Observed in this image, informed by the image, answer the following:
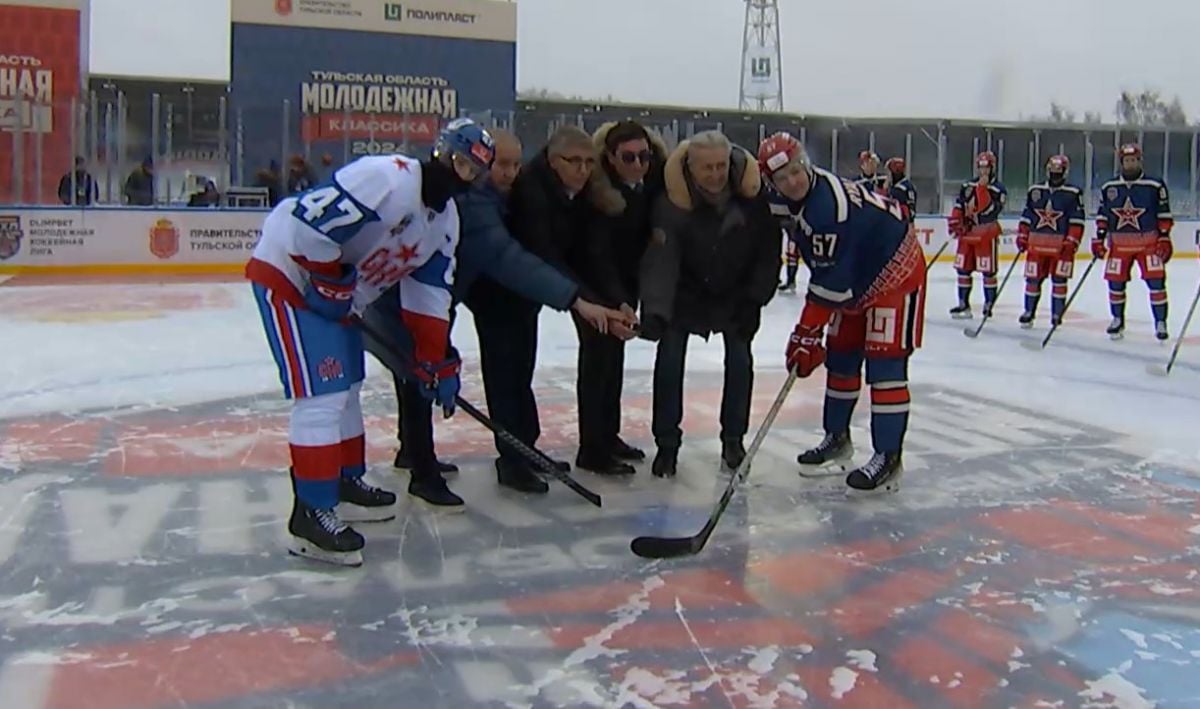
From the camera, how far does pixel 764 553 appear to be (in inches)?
117

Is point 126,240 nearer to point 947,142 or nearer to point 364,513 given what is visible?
point 364,513

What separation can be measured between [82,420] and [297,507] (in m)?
2.12

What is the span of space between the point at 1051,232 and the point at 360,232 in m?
7.08

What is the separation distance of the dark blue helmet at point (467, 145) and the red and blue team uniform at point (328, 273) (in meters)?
0.09

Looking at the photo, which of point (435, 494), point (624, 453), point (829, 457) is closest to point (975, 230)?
point (829, 457)

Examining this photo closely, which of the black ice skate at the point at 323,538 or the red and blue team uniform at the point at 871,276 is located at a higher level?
the red and blue team uniform at the point at 871,276

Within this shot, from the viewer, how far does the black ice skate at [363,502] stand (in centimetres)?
323

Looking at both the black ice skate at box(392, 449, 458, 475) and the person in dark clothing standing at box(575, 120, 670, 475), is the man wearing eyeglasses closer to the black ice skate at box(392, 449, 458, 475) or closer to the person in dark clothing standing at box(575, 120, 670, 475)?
the person in dark clothing standing at box(575, 120, 670, 475)

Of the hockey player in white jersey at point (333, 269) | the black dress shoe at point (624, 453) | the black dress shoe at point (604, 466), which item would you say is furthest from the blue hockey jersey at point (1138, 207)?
the hockey player in white jersey at point (333, 269)

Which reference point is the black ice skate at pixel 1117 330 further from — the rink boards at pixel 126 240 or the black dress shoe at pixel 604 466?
the black dress shoe at pixel 604 466

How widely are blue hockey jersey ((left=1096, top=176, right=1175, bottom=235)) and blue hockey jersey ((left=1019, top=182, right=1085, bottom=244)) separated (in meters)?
0.26

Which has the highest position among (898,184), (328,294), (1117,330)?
(898,184)

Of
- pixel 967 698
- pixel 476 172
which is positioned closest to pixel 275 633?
pixel 476 172

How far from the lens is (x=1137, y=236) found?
8086 millimetres
